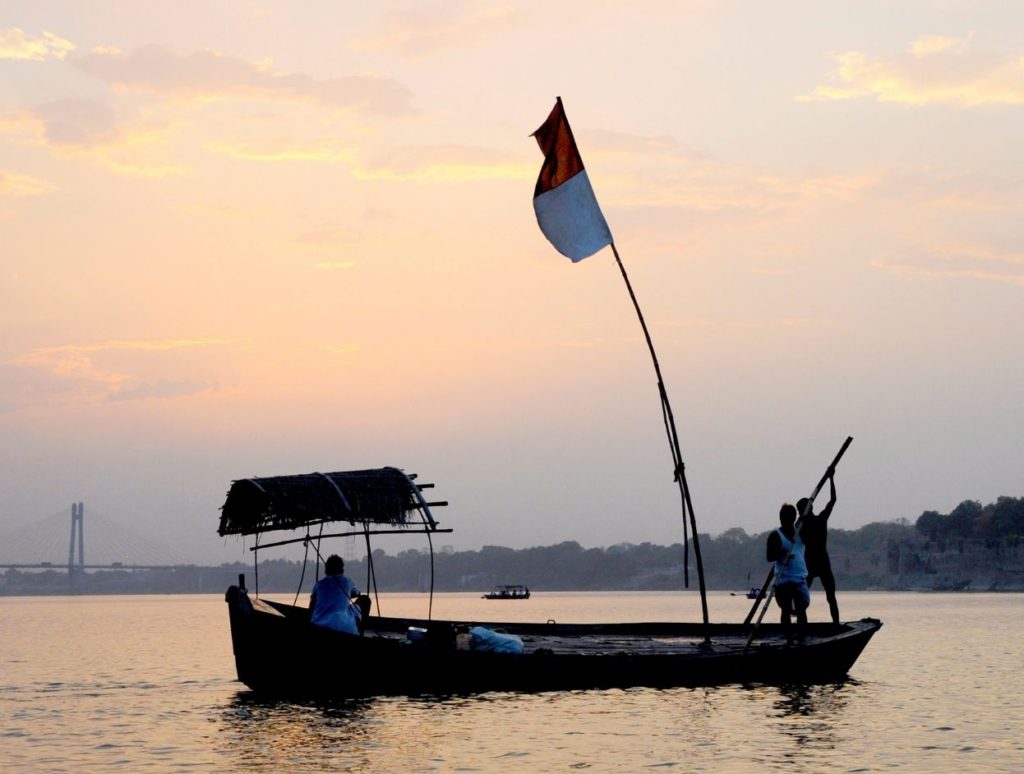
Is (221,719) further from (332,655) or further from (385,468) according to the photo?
(385,468)

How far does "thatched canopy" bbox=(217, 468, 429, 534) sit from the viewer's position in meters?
21.2

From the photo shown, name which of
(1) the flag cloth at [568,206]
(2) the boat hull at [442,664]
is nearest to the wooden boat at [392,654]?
(2) the boat hull at [442,664]

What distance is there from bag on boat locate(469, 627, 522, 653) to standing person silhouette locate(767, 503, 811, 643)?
4.14 metres

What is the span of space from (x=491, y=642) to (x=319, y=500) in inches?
133

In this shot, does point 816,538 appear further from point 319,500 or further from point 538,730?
Answer: point 319,500

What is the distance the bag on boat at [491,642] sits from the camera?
21.4 metres

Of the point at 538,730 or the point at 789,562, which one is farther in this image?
the point at 789,562

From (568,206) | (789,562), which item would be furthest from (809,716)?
(568,206)

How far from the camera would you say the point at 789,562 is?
2216 cm

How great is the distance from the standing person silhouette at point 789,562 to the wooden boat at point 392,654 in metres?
0.71

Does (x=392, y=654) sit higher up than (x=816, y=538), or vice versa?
(x=816, y=538)

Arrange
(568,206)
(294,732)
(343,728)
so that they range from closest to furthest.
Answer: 1. (294,732)
2. (343,728)
3. (568,206)

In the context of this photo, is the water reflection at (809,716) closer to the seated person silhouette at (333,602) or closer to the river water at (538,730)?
the river water at (538,730)

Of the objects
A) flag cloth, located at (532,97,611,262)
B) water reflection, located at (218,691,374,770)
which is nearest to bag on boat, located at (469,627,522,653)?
water reflection, located at (218,691,374,770)
